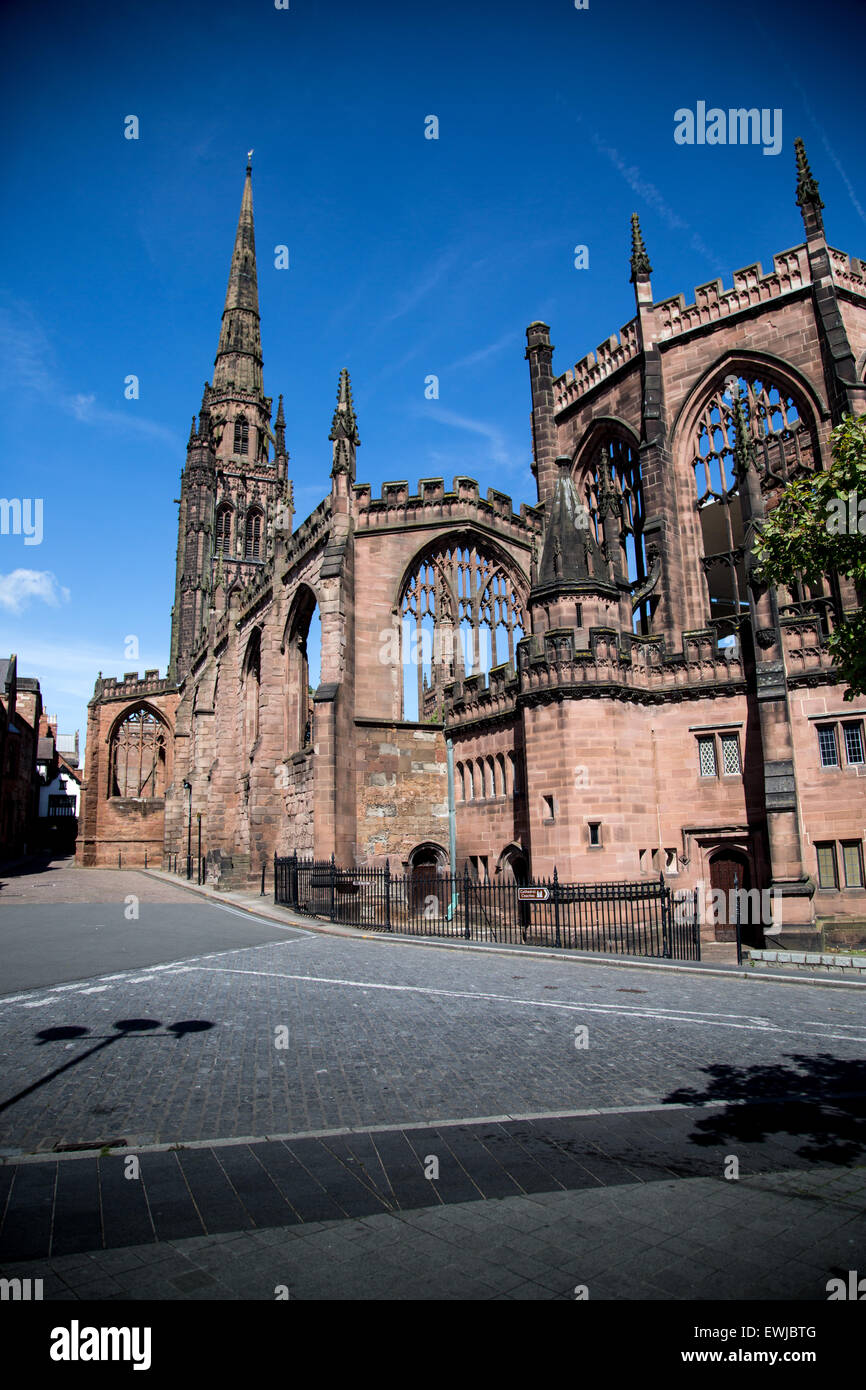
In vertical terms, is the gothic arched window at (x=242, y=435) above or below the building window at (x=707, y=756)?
above

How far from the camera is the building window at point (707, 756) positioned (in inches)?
816

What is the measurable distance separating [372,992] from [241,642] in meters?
29.8

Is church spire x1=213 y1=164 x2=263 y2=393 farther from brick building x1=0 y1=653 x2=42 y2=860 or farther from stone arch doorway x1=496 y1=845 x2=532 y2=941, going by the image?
stone arch doorway x1=496 y1=845 x2=532 y2=941

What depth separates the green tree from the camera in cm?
1022

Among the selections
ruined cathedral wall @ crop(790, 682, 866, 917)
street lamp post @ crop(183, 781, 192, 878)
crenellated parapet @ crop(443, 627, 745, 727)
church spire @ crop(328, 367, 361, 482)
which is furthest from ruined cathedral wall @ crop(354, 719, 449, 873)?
street lamp post @ crop(183, 781, 192, 878)

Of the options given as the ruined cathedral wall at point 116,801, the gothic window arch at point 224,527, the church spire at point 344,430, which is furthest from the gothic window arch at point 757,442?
the gothic window arch at point 224,527

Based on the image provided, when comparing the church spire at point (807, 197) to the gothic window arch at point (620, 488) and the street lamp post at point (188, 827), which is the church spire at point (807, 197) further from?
the street lamp post at point (188, 827)

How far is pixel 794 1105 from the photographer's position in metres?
6.73

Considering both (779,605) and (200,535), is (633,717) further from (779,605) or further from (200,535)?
(200,535)

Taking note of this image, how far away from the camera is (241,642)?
130 ft

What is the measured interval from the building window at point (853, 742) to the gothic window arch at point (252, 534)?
5712cm

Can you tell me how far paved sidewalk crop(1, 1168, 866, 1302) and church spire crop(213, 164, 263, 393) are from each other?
74.5 m

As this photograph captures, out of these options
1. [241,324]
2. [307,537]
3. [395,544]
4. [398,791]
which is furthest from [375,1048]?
[241,324]
